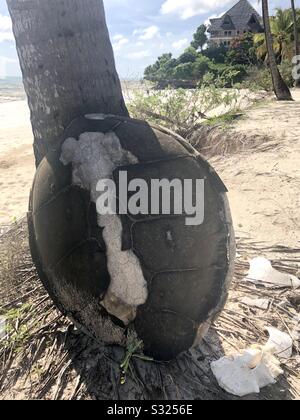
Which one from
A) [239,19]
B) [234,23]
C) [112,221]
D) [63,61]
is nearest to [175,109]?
[63,61]

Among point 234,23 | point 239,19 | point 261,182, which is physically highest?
point 239,19

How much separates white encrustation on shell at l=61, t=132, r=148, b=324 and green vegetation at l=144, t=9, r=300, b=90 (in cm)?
A: 711

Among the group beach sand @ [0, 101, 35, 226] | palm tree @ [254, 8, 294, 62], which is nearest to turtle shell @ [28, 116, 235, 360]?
beach sand @ [0, 101, 35, 226]

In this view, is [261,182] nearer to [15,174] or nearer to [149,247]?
[149,247]

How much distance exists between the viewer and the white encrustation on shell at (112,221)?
6.03 feet

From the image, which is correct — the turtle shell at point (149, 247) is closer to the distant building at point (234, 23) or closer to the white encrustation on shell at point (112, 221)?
the white encrustation on shell at point (112, 221)

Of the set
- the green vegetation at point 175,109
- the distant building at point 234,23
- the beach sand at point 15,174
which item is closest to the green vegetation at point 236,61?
the green vegetation at point 175,109

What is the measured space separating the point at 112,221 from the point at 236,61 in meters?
34.7

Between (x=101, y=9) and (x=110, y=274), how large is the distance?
1.47 meters

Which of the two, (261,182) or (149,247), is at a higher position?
(149,247)

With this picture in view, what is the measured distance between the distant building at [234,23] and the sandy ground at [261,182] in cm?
4378

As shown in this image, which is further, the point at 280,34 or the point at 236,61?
the point at 236,61

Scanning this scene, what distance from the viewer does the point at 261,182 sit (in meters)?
5.03

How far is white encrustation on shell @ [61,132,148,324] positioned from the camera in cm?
184
